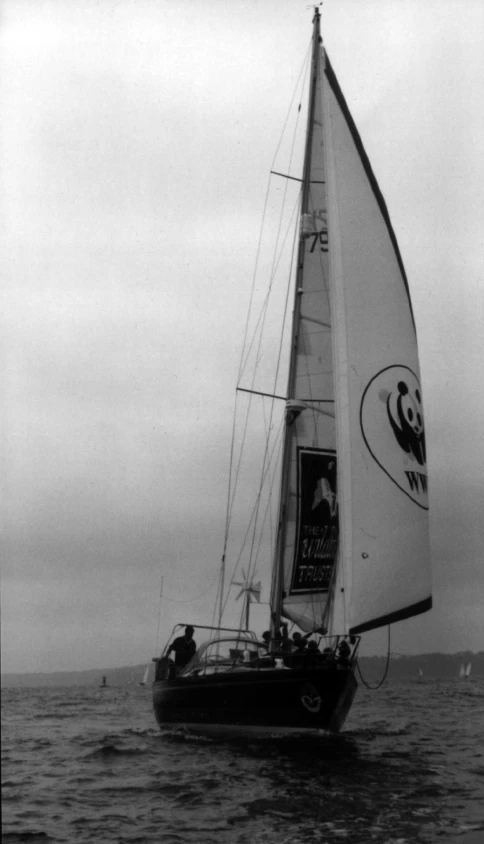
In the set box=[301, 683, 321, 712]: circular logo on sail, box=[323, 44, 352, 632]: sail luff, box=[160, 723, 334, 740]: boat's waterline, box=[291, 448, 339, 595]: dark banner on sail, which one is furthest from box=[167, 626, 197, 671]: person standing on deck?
box=[323, 44, 352, 632]: sail luff

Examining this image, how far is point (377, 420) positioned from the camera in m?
16.2

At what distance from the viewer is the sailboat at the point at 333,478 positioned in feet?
51.7

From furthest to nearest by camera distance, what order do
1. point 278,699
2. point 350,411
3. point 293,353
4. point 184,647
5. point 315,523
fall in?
point 184,647 → point 293,353 → point 315,523 → point 278,699 → point 350,411

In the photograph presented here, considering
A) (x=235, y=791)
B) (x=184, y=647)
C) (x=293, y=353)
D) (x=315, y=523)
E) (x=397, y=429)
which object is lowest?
(x=235, y=791)

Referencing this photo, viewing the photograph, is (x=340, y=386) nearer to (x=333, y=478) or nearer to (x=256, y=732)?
(x=333, y=478)

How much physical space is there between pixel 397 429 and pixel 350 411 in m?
1.01

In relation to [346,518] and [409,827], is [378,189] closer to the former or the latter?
[346,518]

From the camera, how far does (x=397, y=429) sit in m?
16.4

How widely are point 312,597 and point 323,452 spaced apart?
330cm

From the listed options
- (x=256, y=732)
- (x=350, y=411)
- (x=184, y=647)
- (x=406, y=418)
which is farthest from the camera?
(x=184, y=647)

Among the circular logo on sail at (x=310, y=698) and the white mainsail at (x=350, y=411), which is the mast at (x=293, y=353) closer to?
the white mainsail at (x=350, y=411)

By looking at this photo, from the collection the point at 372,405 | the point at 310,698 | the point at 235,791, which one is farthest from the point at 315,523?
the point at 235,791

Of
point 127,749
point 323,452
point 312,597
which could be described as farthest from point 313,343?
point 127,749

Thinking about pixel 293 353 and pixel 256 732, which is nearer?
pixel 256 732
